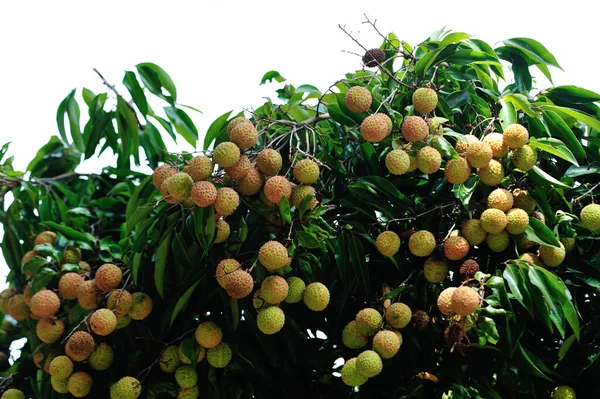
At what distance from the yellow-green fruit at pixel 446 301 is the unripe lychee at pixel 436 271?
0.07m

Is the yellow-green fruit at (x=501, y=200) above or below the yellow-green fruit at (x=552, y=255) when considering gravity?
above

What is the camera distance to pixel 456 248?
4.64 ft

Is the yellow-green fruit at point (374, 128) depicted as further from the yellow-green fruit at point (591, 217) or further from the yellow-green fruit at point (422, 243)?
the yellow-green fruit at point (591, 217)

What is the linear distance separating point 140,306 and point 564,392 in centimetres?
88

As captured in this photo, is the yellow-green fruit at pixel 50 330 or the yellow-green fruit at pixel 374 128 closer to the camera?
the yellow-green fruit at pixel 374 128

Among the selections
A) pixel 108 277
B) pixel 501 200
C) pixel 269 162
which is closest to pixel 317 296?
pixel 269 162

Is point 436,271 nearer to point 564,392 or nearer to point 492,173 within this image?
point 492,173

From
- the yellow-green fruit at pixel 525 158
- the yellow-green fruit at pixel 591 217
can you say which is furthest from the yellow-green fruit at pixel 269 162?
the yellow-green fruit at pixel 591 217

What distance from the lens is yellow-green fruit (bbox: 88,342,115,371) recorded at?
5.41 feet

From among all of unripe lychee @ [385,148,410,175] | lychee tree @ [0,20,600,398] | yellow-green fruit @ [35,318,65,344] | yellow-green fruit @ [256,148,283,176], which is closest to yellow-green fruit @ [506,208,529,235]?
lychee tree @ [0,20,600,398]

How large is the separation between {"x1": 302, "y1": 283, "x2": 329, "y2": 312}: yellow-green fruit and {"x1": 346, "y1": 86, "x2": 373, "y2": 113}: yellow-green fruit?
0.36 meters

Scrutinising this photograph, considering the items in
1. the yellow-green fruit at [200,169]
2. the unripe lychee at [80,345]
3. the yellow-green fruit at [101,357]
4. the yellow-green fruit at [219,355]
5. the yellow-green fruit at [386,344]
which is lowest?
the yellow-green fruit at [101,357]

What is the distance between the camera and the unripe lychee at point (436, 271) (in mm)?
1461

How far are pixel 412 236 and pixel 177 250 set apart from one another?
0.49m
